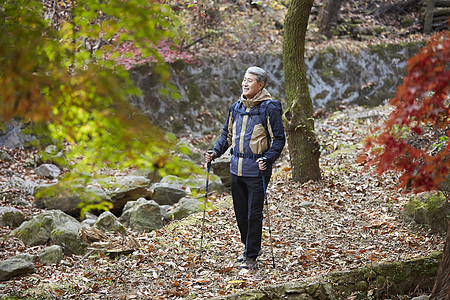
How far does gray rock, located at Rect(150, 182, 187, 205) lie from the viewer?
856cm

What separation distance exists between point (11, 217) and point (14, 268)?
252 centimetres

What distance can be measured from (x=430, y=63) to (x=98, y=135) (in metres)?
2.20

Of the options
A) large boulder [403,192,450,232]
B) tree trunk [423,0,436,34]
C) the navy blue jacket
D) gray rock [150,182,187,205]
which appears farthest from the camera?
tree trunk [423,0,436,34]

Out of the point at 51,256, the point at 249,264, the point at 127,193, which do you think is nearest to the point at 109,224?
the point at 51,256

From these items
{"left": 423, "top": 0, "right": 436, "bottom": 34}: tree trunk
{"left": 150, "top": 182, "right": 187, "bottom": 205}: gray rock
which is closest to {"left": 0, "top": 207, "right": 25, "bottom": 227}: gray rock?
{"left": 150, "top": 182, "right": 187, "bottom": 205}: gray rock

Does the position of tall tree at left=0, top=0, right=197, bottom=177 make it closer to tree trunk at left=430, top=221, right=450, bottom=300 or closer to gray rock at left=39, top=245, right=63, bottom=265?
tree trunk at left=430, top=221, right=450, bottom=300

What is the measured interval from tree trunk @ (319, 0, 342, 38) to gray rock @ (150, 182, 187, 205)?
34.4ft

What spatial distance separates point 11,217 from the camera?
7391mm

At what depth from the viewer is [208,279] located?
15.0 ft

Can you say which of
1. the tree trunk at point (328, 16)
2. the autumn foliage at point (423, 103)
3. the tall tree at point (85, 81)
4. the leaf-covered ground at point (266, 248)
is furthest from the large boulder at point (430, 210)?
the tree trunk at point (328, 16)

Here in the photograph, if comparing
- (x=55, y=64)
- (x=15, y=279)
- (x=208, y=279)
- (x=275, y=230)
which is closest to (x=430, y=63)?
(x=55, y=64)

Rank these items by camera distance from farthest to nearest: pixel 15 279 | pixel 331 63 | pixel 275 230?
Answer: 1. pixel 331 63
2. pixel 275 230
3. pixel 15 279

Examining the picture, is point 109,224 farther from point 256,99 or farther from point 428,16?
point 428,16

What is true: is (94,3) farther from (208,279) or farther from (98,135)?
(208,279)
